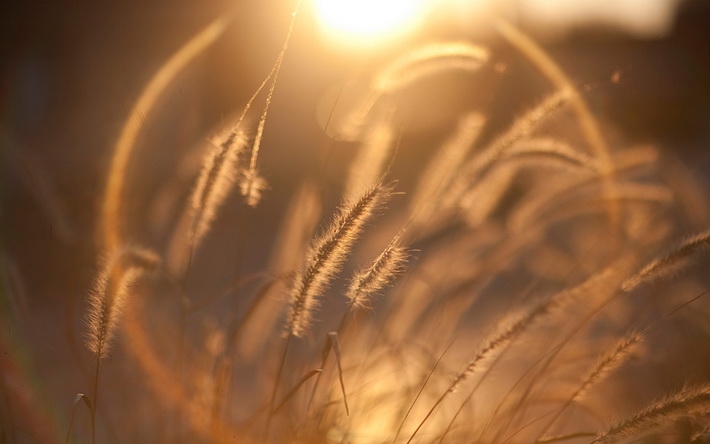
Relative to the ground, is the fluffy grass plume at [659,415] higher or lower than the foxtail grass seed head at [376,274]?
lower

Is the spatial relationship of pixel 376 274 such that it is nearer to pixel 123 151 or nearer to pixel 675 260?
pixel 675 260

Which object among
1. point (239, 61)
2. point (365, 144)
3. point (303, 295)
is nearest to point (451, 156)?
point (365, 144)

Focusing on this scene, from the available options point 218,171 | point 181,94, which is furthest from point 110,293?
point 181,94

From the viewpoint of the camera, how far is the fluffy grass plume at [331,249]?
1362 millimetres

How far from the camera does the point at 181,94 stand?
2121 millimetres

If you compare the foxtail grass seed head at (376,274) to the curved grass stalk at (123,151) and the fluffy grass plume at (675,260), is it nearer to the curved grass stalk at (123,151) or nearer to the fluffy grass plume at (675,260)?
the fluffy grass plume at (675,260)

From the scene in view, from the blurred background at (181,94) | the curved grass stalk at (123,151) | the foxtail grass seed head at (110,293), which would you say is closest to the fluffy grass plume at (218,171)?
the foxtail grass seed head at (110,293)

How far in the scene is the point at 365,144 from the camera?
90.5 inches

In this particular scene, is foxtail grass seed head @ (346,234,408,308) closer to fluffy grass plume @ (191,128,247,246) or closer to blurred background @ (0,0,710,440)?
fluffy grass plume @ (191,128,247,246)

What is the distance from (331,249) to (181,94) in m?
0.99

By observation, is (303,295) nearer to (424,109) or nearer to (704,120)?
(424,109)

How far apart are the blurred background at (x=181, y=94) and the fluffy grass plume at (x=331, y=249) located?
2.07ft

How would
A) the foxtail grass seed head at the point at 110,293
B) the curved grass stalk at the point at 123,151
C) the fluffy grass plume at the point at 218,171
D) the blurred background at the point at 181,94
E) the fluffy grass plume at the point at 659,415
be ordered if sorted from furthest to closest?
the blurred background at the point at 181,94 < the curved grass stalk at the point at 123,151 < the fluffy grass plume at the point at 218,171 < the foxtail grass seed head at the point at 110,293 < the fluffy grass plume at the point at 659,415

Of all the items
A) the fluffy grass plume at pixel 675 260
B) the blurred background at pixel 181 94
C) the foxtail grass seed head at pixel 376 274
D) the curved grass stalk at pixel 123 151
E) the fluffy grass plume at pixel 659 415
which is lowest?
the fluffy grass plume at pixel 659 415
